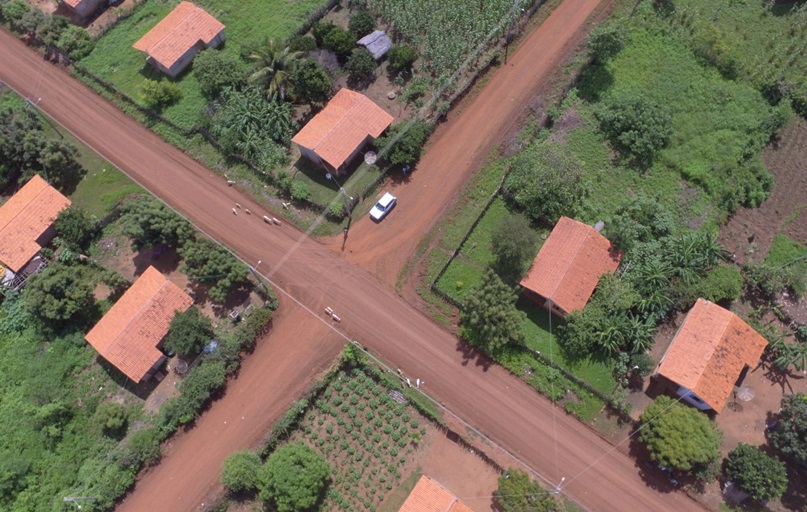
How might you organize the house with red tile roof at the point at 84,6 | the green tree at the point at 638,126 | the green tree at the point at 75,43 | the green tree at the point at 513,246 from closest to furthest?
the green tree at the point at 513,246, the green tree at the point at 638,126, the green tree at the point at 75,43, the house with red tile roof at the point at 84,6

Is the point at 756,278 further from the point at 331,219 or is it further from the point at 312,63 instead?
the point at 312,63

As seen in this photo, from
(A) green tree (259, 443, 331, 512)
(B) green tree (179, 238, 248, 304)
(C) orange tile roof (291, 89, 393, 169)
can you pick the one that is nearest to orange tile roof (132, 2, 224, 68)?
(C) orange tile roof (291, 89, 393, 169)

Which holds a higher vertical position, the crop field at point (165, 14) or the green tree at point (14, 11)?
the crop field at point (165, 14)

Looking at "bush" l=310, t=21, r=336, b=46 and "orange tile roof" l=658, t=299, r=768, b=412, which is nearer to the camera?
"orange tile roof" l=658, t=299, r=768, b=412

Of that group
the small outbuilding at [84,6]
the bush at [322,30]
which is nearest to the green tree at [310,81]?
the bush at [322,30]

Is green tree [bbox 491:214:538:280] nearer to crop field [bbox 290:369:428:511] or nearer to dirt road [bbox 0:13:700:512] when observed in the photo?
dirt road [bbox 0:13:700:512]

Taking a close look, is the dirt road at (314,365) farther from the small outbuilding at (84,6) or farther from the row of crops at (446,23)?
the row of crops at (446,23)
